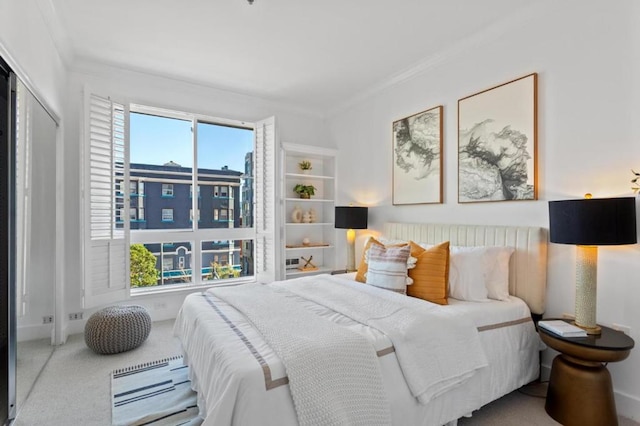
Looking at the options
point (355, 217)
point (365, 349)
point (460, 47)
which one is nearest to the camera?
point (365, 349)

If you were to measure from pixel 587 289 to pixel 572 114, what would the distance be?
4.03ft

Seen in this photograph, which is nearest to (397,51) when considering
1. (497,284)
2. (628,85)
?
(628,85)

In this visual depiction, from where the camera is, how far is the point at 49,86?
9.19 feet

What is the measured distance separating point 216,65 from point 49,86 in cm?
148

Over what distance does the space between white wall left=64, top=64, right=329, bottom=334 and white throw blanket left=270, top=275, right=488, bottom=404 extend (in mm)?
2716

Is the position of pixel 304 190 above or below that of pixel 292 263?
above

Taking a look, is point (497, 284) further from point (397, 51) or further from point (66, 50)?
point (66, 50)

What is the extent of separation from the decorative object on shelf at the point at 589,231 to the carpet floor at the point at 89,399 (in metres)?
0.66

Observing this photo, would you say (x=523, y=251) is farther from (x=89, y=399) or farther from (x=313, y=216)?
(x=89, y=399)

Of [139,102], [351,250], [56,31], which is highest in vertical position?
[56,31]

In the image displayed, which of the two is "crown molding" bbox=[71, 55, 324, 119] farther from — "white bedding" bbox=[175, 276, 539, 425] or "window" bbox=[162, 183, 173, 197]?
"white bedding" bbox=[175, 276, 539, 425]

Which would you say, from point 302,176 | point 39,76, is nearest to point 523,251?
point 302,176

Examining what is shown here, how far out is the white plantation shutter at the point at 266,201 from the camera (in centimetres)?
411

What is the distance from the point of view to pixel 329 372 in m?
1.48
